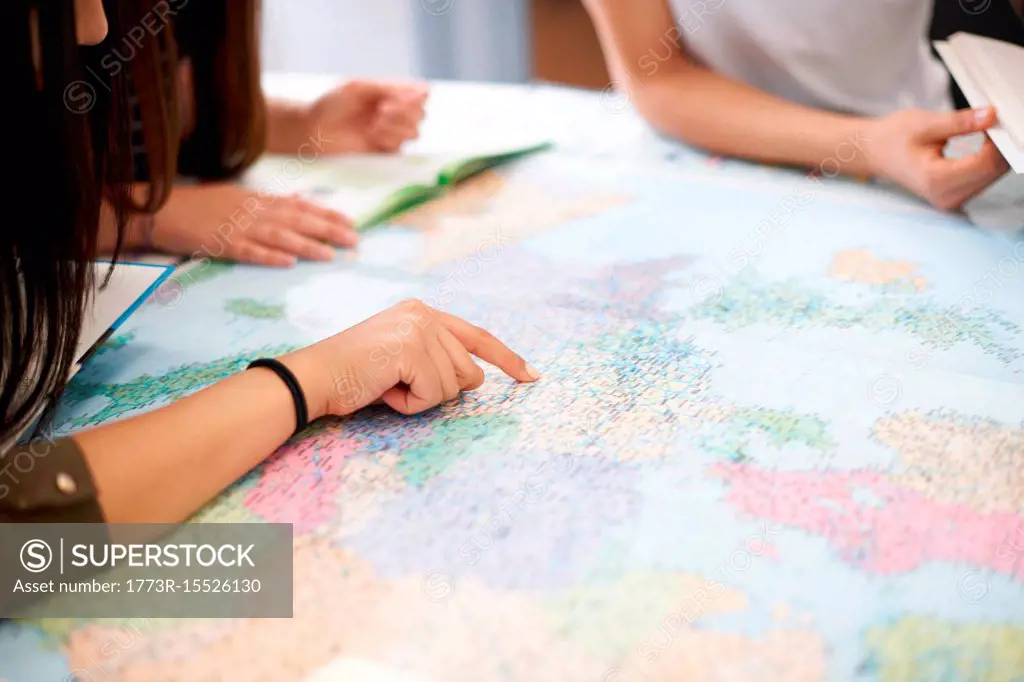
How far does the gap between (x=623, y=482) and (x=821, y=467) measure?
0.13 metres

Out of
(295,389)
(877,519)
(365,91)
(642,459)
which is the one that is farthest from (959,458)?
(365,91)

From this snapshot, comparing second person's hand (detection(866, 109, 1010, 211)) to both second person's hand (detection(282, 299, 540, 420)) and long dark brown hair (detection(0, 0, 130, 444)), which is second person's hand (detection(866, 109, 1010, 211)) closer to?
second person's hand (detection(282, 299, 540, 420))

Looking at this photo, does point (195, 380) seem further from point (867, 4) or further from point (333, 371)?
point (867, 4)

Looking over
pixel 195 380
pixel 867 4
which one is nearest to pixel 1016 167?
pixel 867 4

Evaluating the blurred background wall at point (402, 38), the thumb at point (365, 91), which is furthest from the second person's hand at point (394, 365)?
the blurred background wall at point (402, 38)

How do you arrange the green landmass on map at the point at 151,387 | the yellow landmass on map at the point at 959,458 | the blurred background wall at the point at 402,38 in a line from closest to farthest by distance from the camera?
the yellow landmass on map at the point at 959,458, the green landmass on map at the point at 151,387, the blurred background wall at the point at 402,38

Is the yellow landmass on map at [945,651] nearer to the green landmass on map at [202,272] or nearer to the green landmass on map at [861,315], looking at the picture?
the green landmass on map at [861,315]

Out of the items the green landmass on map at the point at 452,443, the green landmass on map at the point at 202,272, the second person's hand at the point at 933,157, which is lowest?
the green landmass on map at the point at 202,272

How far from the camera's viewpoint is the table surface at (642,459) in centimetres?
47

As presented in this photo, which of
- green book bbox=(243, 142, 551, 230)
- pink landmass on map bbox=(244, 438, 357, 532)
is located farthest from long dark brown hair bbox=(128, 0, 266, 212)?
pink landmass on map bbox=(244, 438, 357, 532)

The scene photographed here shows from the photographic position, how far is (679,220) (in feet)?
3.16

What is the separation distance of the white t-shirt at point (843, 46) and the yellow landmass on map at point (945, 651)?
2.78 feet

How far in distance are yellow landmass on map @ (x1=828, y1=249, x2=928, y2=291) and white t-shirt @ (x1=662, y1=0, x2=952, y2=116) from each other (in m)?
0.37

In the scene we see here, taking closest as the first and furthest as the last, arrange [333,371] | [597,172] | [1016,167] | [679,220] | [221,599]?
[221,599], [333,371], [1016,167], [679,220], [597,172]
